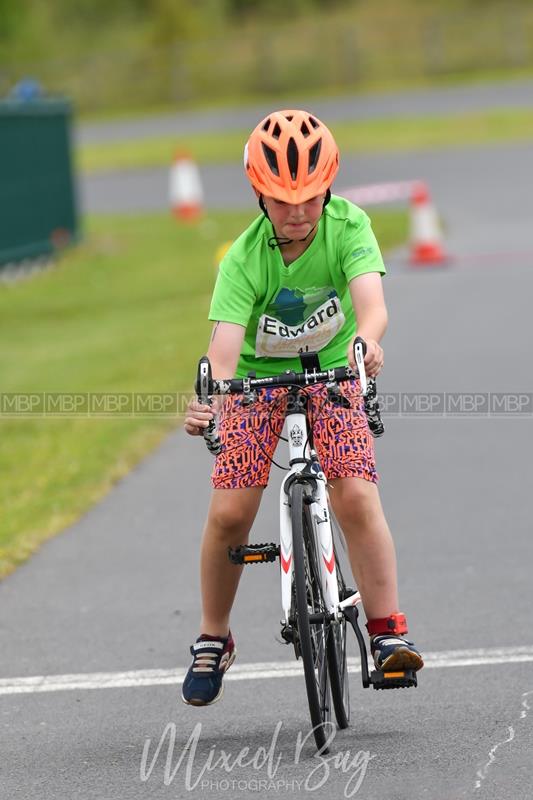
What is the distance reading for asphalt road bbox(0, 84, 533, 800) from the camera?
4820 millimetres

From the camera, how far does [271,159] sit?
4895mm

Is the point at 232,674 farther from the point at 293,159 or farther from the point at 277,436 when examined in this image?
the point at 293,159

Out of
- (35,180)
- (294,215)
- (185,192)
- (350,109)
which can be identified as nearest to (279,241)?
(294,215)

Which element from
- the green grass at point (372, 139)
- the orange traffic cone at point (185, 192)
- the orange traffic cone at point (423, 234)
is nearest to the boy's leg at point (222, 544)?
the orange traffic cone at point (423, 234)

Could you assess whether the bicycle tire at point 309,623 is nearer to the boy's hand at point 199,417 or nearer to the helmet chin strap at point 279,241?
the boy's hand at point 199,417

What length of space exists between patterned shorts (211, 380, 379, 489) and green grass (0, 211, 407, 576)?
114 inches

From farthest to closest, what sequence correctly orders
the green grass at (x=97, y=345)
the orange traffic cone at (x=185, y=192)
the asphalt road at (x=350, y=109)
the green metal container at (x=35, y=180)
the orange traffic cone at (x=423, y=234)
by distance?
the asphalt road at (x=350, y=109), the orange traffic cone at (x=185, y=192), the green metal container at (x=35, y=180), the orange traffic cone at (x=423, y=234), the green grass at (x=97, y=345)

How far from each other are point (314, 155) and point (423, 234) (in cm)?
1252

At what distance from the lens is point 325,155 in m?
4.94

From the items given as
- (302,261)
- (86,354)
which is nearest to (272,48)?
(86,354)

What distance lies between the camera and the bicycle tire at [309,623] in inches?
185

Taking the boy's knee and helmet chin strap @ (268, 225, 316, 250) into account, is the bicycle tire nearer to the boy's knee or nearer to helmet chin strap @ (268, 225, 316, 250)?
the boy's knee

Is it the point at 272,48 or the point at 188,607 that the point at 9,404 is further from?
the point at 272,48

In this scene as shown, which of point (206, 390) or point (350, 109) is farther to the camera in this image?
point (350, 109)
